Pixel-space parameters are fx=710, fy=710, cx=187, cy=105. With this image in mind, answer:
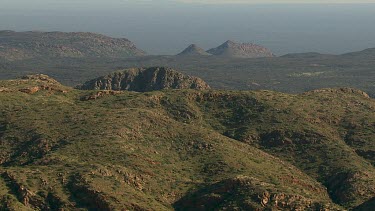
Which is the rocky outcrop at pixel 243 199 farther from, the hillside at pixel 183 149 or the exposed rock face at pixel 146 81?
the exposed rock face at pixel 146 81

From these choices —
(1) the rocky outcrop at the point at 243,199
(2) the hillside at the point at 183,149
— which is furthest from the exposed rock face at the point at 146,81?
(1) the rocky outcrop at the point at 243,199

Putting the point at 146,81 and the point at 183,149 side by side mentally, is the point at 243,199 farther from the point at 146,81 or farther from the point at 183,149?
the point at 146,81

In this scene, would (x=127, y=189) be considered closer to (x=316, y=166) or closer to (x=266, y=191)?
(x=266, y=191)

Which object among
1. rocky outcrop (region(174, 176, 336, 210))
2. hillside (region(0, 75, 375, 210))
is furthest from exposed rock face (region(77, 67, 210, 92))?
rocky outcrop (region(174, 176, 336, 210))

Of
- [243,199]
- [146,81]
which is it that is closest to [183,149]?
[243,199]

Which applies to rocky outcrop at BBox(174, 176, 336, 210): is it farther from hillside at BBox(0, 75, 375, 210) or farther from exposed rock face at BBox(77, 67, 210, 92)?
exposed rock face at BBox(77, 67, 210, 92)
